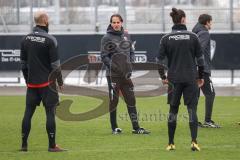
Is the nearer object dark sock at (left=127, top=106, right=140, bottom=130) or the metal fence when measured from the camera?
dark sock at (left=127, top=106, right=140, bottom=130)

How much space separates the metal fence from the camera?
26.3 metres

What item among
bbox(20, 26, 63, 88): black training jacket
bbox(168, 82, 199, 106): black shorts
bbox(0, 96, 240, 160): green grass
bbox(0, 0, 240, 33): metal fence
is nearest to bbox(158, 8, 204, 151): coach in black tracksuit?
bbox(168, 82, 199, 106): black shorts

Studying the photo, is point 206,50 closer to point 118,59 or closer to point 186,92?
point 118,59

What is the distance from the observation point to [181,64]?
1113 cm

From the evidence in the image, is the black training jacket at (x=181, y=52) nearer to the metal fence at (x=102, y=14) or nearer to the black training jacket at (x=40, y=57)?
the black training jacket at (x=40, y=57)

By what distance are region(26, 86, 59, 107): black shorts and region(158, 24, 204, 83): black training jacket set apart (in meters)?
1.81

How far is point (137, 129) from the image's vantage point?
44.6ft

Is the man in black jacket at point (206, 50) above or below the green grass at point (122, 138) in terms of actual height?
Answer: above

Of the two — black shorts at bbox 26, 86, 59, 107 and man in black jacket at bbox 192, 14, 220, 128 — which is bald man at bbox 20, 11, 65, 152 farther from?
man in black jacket at bbox 192, 14, 220, 128

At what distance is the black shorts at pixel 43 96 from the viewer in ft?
37.0

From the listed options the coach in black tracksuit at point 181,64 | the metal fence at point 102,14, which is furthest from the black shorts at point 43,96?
the metal fence at point 102,14

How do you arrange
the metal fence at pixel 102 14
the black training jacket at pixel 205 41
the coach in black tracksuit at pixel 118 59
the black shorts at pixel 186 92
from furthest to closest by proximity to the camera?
the metal fence at pixel 102 14 → the black training jacket at pixel 205 41 → the coach in black tracksuit at pixel 118 59 → the black shorts at pixel 186 92

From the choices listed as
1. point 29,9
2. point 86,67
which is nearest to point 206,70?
point 86,67

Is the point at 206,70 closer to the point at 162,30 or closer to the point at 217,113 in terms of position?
the point at 217,113
